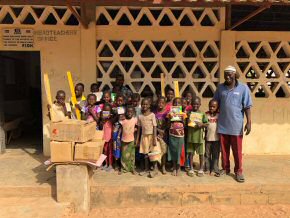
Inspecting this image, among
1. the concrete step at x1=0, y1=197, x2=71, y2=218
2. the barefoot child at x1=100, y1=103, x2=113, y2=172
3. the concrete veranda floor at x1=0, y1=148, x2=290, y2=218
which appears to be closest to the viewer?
the concrete step at x1=0, y1=197, x2=71, y2=218

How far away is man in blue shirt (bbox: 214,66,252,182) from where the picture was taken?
465cm

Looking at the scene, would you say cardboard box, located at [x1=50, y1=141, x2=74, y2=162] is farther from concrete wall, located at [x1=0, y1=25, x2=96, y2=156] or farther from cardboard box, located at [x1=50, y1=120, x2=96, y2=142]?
concrete wall, located at [x1=0, y1=25, x2=96, y2=156]

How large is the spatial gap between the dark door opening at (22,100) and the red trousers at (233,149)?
3960 mm

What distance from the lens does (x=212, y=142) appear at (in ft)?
16.2

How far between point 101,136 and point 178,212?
4.95ft

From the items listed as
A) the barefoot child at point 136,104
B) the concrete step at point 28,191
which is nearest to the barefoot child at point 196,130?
the barefoot child at point 136,104

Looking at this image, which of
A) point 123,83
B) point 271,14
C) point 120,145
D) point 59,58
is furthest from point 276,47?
point 59,58

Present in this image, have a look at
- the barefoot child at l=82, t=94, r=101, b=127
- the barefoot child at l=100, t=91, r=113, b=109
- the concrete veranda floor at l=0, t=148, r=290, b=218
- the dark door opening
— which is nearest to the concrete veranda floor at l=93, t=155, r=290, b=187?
the concrete veranda floor at l=0, t=148, r=290, b=218

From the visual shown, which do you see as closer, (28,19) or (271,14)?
(28,19)

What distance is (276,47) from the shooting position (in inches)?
250

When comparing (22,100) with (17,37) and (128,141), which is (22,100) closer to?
(17,37)

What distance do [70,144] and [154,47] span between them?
9.23 ft

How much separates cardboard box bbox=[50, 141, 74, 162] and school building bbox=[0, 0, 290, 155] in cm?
211

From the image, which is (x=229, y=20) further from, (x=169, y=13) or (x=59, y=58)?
(x=59, y=58)
